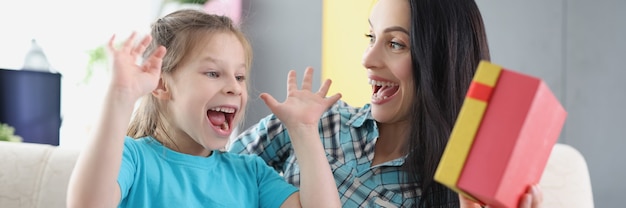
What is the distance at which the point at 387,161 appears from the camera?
68.3 inches

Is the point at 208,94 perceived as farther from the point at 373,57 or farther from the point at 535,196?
the point at 535,196

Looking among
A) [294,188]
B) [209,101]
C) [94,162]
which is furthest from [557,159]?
[94,162]

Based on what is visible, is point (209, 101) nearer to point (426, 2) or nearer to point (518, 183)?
point (426, 2)

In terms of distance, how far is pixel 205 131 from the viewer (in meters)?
1.48

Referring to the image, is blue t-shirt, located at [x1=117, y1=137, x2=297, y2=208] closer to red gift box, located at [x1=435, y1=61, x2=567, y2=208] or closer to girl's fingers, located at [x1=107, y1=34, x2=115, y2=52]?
girl's fingers, located at [x1=107, y1=34, x2=115, y2=52]

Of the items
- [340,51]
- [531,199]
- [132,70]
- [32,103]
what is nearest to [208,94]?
[132,70]

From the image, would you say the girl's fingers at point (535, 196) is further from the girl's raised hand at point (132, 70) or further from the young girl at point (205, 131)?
the girl's raised hand at point (132, 70)

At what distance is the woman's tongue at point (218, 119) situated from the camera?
153 cm

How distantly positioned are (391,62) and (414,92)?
0.29 feet

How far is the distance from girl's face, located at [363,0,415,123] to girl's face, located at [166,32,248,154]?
316mm

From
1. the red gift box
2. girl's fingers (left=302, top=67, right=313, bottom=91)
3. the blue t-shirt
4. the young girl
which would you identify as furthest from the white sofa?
the red gift box

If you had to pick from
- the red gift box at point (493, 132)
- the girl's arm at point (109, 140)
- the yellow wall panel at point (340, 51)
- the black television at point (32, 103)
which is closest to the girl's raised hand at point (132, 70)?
the girl's arm at point (109, 140)

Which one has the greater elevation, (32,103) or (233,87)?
(233,87)

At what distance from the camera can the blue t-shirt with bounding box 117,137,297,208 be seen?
140 centimetres
